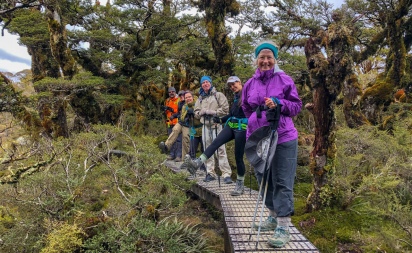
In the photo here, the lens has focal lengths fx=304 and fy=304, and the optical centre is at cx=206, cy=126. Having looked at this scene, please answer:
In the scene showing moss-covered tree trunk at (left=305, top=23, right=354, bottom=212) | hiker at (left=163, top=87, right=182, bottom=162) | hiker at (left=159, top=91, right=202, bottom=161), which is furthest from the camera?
hiker at (left=163, top=87, right=182, bottom=162)

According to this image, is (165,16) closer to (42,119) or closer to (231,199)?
(42,119)

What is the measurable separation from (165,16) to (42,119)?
19.2ft

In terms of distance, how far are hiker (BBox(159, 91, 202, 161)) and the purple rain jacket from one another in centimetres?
334

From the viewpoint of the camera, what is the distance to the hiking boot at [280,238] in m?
2.84

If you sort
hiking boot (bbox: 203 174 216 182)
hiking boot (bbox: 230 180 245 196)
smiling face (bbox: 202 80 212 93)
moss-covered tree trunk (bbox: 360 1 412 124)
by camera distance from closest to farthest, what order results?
hiking boot (bbox: 230 180 245 196), smiling face (bbox: 202 80 212 93), hiking boot (bbox: 203 174 216 182), moss-covered tree trunk (bbox: 360 1 412 124)

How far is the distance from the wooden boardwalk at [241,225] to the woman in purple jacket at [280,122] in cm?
16

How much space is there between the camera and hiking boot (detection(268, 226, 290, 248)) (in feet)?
9.31

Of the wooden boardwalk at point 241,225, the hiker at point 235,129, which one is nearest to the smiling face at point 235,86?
the hiker at point 235,129

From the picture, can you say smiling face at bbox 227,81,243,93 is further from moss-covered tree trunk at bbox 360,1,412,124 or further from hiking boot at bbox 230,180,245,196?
moss-covered tree trunk at bbox 360,1,412,124

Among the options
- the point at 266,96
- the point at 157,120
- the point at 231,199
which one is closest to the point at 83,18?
the point at 157,120

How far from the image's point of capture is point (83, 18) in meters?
11.8

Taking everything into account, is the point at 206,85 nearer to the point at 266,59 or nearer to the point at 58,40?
the point at 266,59

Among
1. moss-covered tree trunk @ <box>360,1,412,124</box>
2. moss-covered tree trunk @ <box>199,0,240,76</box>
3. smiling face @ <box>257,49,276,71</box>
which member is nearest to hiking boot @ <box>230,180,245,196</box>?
smiling face @ <box>257,49,276,71</box>

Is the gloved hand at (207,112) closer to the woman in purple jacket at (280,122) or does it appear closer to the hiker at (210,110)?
the hiker at (210,110)
